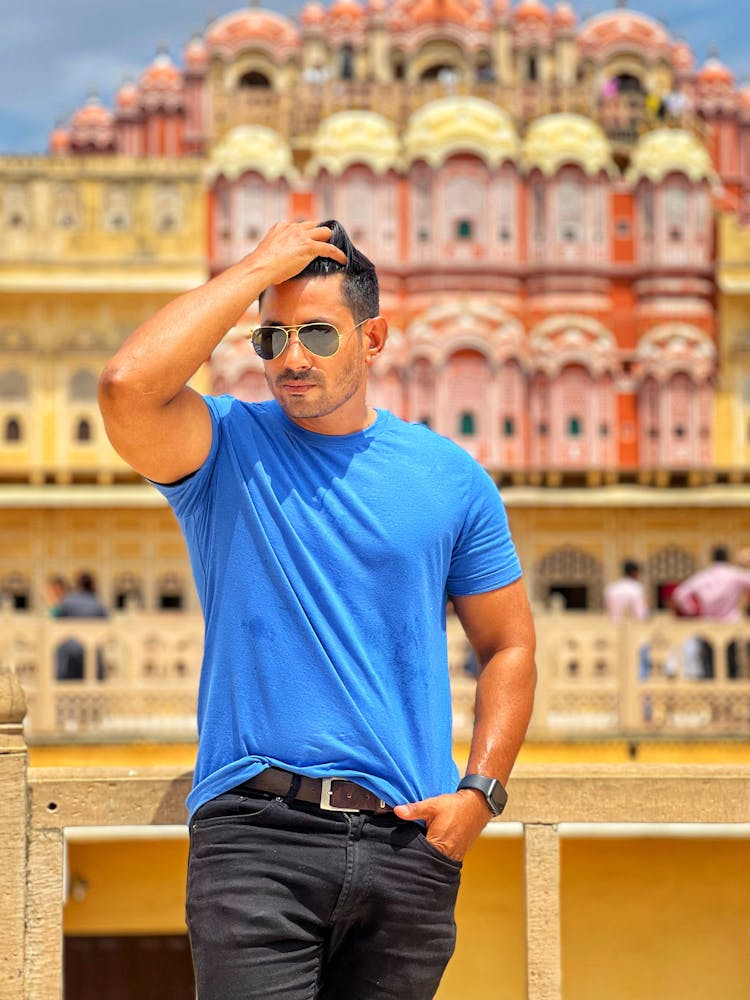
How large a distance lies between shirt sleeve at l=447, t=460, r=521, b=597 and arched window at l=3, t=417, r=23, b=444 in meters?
17.7

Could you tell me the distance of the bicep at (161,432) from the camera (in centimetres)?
215

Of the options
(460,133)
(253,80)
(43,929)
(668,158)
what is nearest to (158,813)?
(43,929)

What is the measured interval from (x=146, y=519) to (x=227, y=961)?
1715cm

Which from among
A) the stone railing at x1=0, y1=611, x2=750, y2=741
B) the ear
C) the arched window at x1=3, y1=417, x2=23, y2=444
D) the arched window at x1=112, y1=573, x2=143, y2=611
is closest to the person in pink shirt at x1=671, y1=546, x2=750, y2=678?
the stone railing at x1=0, y1=611, x2=750, y2=741

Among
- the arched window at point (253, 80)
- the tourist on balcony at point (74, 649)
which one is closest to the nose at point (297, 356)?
the tourist on balcony at point (74, 649)

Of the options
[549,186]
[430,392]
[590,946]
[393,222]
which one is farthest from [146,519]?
[590,946]

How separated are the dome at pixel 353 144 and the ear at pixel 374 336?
1781 centimetres

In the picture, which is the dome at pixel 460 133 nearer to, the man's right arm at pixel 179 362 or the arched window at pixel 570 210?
the arched window at pixel 570 210

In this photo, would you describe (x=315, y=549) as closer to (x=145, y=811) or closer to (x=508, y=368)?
(x=145, y=811)

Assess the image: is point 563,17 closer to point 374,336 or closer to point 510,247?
point 510,247

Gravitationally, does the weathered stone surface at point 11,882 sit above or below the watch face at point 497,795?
below

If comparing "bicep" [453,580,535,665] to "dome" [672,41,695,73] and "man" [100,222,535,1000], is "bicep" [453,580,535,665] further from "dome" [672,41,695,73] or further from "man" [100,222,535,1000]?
"dome" [672,41,695,73]

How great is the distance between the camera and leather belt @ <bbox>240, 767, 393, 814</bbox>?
214 centimetres

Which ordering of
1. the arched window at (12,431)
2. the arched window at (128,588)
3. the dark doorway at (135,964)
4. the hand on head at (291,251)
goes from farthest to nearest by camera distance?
the arched window at (12,431)
the arched window at (128,588)
the dark doorway at (135,964)
the hand on head at (291,251)
